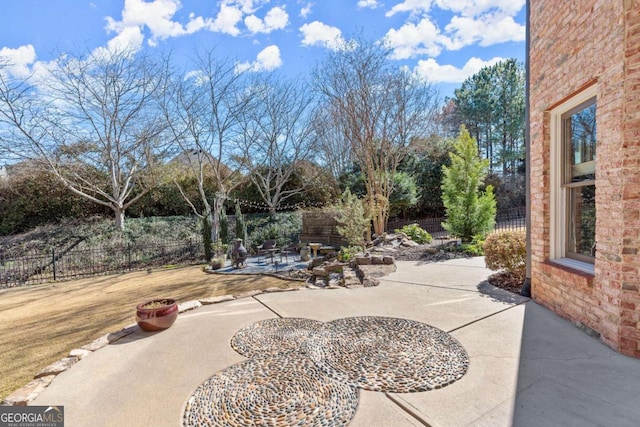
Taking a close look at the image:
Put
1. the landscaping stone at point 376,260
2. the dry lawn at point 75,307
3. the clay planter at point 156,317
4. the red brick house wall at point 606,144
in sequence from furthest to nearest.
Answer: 1. the landscaping stone at point 376,260
2. the dry lawn at point 75,307
3. the clay planter at point 156,317
4. the red brick house wall at point 606,144

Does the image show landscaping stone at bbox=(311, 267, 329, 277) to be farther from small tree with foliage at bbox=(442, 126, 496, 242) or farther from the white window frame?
small tree with foliage at bbox=(442, 126, 496, 242)

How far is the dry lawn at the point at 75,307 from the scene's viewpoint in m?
3.61

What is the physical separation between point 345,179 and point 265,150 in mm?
4592

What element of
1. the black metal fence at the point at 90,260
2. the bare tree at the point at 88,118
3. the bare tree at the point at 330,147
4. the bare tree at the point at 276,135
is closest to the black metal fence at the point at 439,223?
the bare tree at the point at 330,147

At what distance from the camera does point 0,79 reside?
33.0ft

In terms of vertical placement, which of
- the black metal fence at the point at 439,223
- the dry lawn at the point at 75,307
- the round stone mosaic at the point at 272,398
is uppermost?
the black metal fence at the point at 439,223

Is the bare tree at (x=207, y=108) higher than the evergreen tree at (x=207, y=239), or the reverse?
the bare tree at (x=207, y=108)

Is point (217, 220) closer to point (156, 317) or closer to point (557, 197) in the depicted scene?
point (156, 317)

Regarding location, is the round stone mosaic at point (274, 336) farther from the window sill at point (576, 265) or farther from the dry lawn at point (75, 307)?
Result: the window sill at point (576, 265)

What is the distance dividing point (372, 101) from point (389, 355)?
31.8ft

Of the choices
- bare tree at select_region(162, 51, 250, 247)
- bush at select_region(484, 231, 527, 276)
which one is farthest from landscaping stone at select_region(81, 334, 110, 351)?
bare tree at select_region(162, 51, 250, 247)

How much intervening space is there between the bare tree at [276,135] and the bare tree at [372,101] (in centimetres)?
344

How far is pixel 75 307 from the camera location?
589 cm

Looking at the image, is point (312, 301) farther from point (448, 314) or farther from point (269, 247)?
point (269, 247)
